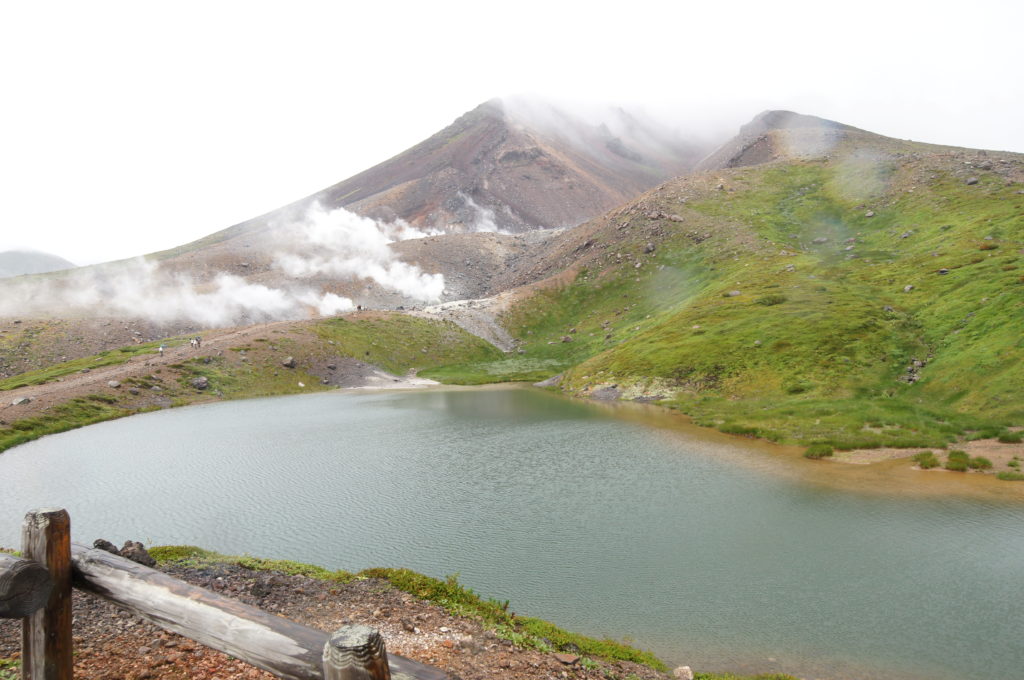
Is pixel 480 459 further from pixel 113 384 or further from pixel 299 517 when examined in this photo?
pixel 113 384

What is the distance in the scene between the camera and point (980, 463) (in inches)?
1460

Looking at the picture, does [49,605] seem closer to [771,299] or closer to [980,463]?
[980,463]

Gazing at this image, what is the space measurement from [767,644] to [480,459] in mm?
29241

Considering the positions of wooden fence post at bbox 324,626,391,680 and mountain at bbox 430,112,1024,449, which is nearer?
wooden fence post at bbox 324,626,391,680

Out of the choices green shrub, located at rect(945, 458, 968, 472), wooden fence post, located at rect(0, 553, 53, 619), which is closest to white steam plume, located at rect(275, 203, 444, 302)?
green shrub, located at rect(945, 458, 968, 472)

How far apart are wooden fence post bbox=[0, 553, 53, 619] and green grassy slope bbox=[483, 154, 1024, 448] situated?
51659 millimetres

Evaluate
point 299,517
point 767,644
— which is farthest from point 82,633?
point 767,644

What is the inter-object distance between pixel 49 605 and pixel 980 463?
50.0m

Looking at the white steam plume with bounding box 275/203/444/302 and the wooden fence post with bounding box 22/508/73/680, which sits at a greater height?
the white steam plume with bounding box 275/203/444/302

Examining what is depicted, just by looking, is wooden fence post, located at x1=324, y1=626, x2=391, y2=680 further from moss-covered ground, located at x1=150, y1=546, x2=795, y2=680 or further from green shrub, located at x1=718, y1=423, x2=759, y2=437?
green shrub, located at x1=718, y1=423, x2=759, y2=437

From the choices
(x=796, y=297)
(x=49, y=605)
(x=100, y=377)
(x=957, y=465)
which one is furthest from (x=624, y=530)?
(x=100, y=377)

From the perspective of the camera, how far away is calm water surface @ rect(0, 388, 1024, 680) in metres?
18.5

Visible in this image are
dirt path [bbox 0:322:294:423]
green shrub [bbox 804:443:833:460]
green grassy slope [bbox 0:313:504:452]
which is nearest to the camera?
green shrub [bbox 804:443:833:460]

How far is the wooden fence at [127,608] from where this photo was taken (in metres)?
5.95
